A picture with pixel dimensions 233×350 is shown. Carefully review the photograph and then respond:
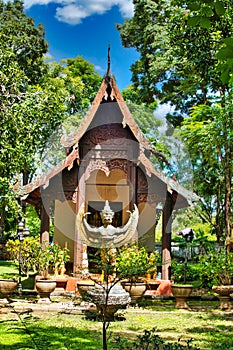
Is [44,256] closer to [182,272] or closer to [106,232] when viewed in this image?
[106,232]

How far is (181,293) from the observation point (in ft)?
36.5

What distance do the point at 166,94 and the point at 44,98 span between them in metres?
12.7

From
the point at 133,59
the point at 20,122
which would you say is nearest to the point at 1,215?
the point at 133,59

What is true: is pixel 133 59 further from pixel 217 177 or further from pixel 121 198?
pixel 121 198

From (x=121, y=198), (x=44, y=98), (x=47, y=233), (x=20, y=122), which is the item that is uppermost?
(x=44, y=98)

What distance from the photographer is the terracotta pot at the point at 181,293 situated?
435 inches

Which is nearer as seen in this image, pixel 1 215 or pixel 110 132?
pixel 110 132

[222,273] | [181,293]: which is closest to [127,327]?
[181,293]

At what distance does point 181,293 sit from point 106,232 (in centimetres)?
243

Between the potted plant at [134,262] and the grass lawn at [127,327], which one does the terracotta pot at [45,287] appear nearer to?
the grass lawn at [127,327]

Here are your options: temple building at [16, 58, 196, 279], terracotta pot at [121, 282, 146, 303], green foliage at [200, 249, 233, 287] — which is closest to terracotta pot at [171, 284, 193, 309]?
terracotta pot at [121, 282, 146, 303]

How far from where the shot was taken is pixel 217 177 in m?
23.0

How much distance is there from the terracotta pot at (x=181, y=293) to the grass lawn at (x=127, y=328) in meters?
0.21

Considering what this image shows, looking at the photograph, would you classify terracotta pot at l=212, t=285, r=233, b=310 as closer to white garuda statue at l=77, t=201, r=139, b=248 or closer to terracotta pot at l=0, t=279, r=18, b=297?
white garuda statue at l=77, t=201, r=139, b=248
